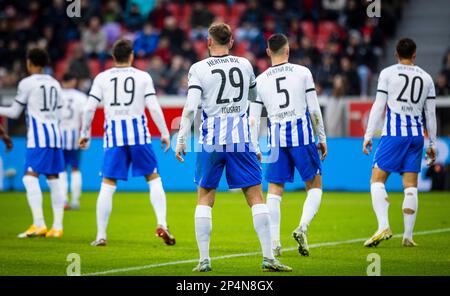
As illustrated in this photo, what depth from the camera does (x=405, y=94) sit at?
1067cm

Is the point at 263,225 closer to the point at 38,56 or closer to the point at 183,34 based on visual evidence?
the point at 38,56

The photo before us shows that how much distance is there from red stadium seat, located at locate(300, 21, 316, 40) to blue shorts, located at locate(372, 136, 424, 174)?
13.9 meters

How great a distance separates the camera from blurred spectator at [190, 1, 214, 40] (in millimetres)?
24844

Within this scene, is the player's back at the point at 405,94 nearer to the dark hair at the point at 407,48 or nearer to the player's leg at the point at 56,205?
the dark hair at the point at 407,48

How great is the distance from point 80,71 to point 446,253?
14.4m

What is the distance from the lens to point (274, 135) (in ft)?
33.4

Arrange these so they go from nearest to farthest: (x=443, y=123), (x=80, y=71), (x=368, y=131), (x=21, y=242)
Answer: (x=368, y=131) → (x=21, y=242) → (x=443, y=123) → (x=80, y=71)

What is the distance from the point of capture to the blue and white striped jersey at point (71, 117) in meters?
16.0

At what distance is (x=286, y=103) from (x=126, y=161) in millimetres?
2263

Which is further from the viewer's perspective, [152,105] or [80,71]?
[80,71]

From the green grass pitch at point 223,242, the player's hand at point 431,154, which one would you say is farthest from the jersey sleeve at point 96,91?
the player's hand at point 431,154

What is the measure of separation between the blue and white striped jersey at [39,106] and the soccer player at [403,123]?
4315 mm
